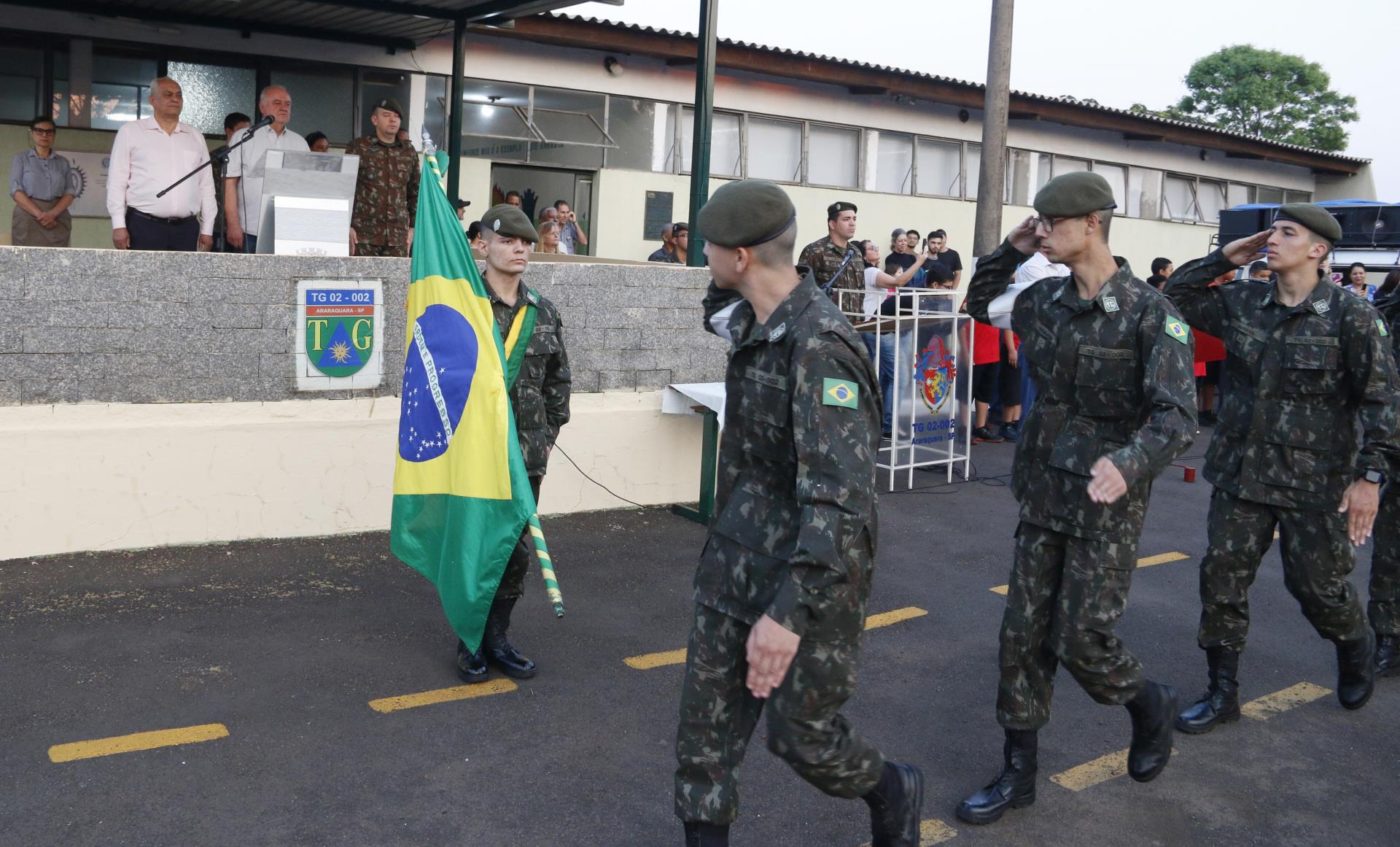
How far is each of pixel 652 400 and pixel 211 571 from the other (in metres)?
3.19

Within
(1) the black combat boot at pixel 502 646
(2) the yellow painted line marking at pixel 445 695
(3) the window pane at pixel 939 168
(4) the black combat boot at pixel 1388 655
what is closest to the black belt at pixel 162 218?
(1) the black combat boot at pixel 502 646

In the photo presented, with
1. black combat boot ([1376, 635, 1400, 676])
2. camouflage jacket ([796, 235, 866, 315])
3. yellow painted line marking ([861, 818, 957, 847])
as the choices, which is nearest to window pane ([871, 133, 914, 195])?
camouflage jacket ([796, 235, 866, 315])

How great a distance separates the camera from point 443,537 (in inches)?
213

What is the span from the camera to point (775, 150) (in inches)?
760

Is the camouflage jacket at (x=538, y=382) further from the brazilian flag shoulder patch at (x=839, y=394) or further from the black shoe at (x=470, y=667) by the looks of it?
the brazilian flag shoulder patch at (x=839, y=394)

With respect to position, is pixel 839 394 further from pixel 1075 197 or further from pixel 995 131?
pixel 995 131

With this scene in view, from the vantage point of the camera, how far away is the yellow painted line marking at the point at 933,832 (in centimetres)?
406

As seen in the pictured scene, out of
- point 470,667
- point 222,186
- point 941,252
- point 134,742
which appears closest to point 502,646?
point 470,667

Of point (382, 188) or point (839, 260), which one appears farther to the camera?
point (839, 260)

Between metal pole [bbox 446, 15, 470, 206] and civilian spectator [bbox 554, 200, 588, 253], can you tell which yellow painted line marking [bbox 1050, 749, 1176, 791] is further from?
civilian spectator [bbox 554, 200, 588, 253]

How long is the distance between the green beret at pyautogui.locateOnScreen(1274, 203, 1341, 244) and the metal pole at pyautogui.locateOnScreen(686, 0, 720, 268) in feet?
14.0

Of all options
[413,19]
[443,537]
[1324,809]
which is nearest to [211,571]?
[443,537]

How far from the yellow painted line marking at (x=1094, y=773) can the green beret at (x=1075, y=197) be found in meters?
1.99

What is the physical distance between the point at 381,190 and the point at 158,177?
150 centimetres
